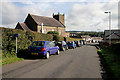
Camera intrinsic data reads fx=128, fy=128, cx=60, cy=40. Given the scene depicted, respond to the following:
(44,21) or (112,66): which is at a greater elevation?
(44,21)

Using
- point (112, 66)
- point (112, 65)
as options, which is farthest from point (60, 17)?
point (112, 66)

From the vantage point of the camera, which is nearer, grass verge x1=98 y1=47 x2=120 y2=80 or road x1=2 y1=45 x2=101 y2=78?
grass verge x1=98 y1=47 x2=120 y2=80

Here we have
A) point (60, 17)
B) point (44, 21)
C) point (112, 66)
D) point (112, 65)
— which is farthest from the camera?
point (60, 17)

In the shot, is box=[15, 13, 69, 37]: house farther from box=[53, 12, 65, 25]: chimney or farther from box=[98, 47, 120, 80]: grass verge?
box=[98, 47, 120, 80]: grass verge

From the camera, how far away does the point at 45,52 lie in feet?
35.8

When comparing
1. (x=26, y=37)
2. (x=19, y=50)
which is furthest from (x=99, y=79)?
(x=26, y=37)

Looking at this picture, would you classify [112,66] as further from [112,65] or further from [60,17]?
[60,17]

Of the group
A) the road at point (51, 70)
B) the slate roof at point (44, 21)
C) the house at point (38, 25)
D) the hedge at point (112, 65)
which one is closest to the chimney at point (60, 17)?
the slate roof at point (44, 21)

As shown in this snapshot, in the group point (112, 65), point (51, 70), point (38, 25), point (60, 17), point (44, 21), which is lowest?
point (51, 70)

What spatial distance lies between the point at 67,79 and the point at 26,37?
370 inches

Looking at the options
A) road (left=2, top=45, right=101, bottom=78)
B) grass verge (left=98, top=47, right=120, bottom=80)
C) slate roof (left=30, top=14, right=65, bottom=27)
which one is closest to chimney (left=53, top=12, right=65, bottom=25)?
slate roof (left=30, top=14, right=65, bottom=27)

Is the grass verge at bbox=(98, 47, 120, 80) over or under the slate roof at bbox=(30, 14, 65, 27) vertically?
under

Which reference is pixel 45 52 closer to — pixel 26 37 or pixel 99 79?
pixel 26 37

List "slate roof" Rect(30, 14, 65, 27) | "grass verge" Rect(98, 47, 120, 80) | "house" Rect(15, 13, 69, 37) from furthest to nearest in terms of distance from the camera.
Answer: "slate roof" Rect(30, 14, 65, 27), "house" Rect(15, 13, 69, 37), "grass verge" Rect(98, 47, 120, 80)
